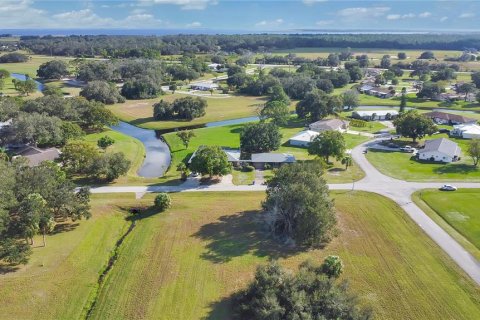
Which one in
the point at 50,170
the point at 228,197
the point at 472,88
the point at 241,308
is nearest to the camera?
the point at 241,308

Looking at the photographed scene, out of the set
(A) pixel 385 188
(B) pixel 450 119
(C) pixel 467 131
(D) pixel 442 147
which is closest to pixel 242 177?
(A) pixel 385 188

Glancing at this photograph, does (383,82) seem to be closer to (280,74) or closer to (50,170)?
(280,74)

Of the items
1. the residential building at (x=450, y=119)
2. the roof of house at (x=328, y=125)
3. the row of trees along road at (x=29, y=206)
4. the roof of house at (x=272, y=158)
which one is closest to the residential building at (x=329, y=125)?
the roof of house at (x=328, y=125)

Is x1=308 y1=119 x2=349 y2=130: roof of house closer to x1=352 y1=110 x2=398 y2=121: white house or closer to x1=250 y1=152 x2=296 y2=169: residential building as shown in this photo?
x1=352 y1=110 x2=398 y2=121: white house

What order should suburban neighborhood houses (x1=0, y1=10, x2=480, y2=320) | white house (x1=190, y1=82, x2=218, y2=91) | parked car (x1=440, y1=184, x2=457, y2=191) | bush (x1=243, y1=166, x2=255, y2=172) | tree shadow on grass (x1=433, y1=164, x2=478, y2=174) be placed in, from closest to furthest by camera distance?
suburban neighborhood houses (x1=0, y1=10, x2=480, y2=320), parked car (x1=440, y1=184, x2=457, y2=191), tree shadow on grass (x1=433, y1=164, x2=478, y2=174), bush (x1=243, y1=166, x2=255, y2=172), white house (x1=190, y1=82, x2=218, y2=91)

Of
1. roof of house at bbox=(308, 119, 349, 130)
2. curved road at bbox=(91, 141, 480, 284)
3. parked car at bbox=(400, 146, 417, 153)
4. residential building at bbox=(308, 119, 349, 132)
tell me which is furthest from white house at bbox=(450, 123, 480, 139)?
curved road at bbox=(91, 141, 480, 284)

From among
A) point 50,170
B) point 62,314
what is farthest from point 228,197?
point 62,314
